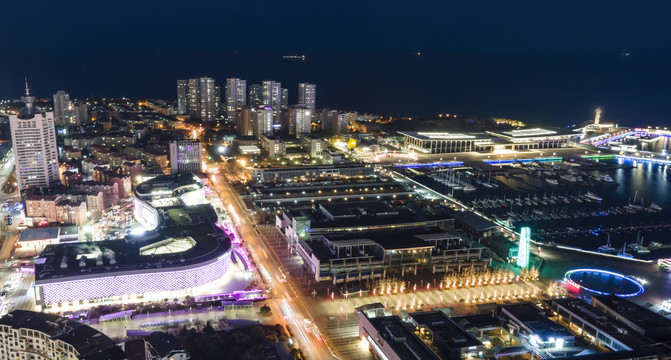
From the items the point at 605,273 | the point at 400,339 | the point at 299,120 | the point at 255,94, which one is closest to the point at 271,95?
the point at 255,94

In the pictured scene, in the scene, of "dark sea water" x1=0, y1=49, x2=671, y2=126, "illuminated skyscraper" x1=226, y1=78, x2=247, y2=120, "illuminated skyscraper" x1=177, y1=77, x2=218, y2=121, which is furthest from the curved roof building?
"dark sea water" x1=0, y1=49, x2=671, y2=126

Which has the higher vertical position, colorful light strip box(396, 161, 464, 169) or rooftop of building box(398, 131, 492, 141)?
rooftop of building box(398, 131, 492, 141)

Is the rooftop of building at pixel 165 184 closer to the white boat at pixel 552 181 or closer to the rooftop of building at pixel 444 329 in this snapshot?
the rooftop of building at pixel 444 329

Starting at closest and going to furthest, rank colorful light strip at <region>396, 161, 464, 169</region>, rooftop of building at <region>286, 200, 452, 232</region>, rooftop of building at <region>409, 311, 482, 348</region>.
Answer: rooftop of building at <region>409, 311, 482, 348</region>, rooftop of building at <region>286, 200, 452, 232</region>, colorful light strip at <region>396, 161, 464, 169</region>

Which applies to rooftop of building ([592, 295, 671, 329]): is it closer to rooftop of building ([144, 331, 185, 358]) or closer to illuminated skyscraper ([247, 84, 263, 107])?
rooftop of building ([144, 331, 185, 358])

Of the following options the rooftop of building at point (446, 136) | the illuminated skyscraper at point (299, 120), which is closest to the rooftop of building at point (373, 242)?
the rooftop of building at point (446, 136)
